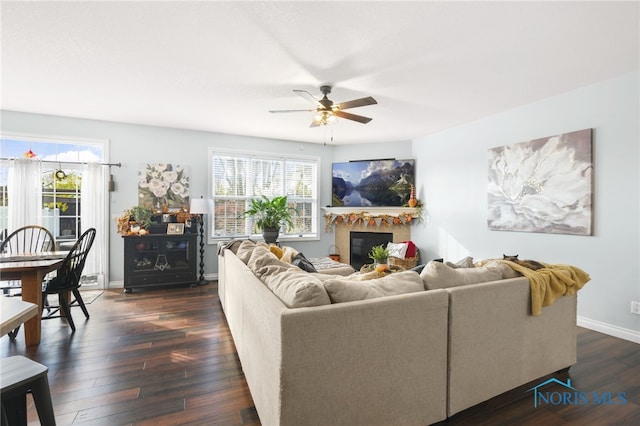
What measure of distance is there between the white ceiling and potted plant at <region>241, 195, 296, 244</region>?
5.78 feet

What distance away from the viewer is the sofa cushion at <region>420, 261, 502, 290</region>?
71.5 inches

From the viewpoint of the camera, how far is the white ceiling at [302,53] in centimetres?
208

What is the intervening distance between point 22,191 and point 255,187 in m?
3.25

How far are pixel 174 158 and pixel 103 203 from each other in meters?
1.23

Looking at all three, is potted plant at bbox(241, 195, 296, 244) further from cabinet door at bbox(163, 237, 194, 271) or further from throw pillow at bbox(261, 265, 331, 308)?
throw pillow at bbox(261, 265, 331, 308)

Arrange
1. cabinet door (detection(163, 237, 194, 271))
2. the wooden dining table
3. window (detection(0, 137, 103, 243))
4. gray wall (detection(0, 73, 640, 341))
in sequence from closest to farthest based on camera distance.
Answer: the wooden dining table, gray wall (detection(0, 73, 640, 341)), window (detection(0, 137, 103, 243)), cabinet door (detection(163, 237, 194, 271))

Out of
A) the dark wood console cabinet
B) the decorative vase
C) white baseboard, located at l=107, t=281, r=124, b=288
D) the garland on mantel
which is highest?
the decorative vase

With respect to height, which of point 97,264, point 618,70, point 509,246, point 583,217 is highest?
point 618,70

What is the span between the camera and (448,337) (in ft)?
5.59

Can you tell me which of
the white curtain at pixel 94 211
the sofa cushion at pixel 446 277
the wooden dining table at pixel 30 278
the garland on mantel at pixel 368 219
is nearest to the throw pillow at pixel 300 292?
the sofa cushion at pixel 446 277

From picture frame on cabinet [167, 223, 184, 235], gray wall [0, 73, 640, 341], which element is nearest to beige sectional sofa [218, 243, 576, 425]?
gray wall [0, 73, 640, 341]

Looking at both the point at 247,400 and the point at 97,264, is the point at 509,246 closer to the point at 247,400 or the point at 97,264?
the point at 247,400

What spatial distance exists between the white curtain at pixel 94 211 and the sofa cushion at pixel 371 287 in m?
4.44

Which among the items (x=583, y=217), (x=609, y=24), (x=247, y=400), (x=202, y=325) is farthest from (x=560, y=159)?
(x=202, y=325)
